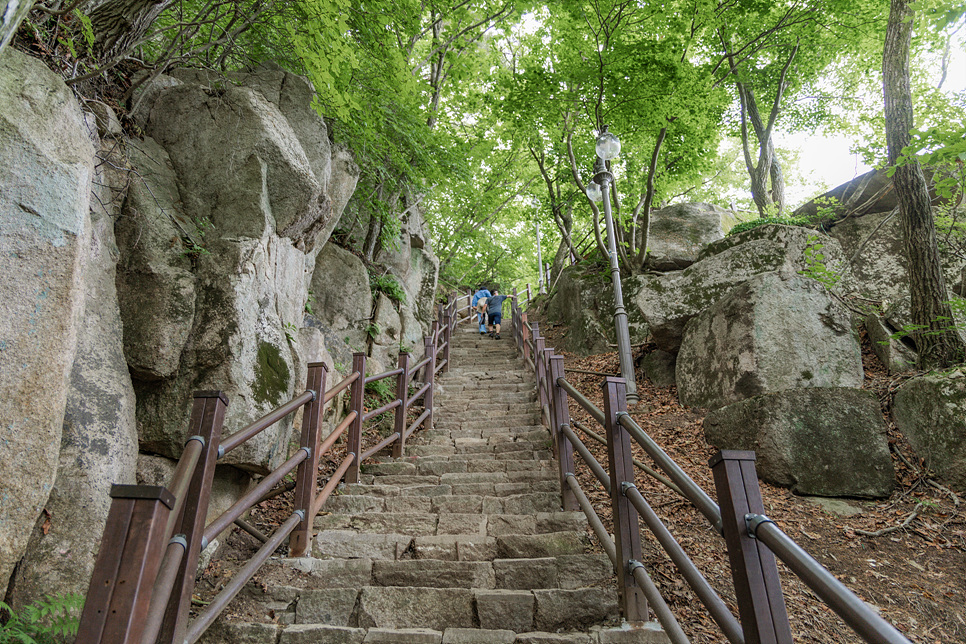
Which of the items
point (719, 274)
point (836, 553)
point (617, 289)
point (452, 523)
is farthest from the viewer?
point (719, 274)

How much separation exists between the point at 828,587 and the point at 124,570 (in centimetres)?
197

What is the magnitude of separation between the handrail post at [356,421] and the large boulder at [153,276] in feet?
4.70

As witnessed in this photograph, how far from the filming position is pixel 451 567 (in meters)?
3.13

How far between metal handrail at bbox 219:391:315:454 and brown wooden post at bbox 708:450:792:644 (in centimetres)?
212

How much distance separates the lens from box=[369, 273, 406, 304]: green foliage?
927 cm

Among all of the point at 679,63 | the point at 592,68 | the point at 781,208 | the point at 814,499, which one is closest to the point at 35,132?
the point at 814,499

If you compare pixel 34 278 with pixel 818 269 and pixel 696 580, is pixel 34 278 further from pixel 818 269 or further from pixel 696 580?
pixel 818 269

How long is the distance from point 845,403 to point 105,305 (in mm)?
6379

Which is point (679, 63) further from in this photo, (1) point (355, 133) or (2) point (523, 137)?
(1) point (355, 133)

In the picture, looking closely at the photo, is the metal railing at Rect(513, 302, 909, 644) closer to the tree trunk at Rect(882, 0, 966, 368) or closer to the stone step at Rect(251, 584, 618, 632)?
the stone step at Rect(251, 584, 618, 632)

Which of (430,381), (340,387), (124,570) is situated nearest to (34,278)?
(340,387)

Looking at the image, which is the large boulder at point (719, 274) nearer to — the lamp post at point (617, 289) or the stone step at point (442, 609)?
the lamp post at point (617, 289)

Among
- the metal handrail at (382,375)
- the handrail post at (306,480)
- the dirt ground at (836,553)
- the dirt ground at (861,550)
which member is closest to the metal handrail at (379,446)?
the dirt ground at (836,553)

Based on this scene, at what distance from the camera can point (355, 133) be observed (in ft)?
22.7
